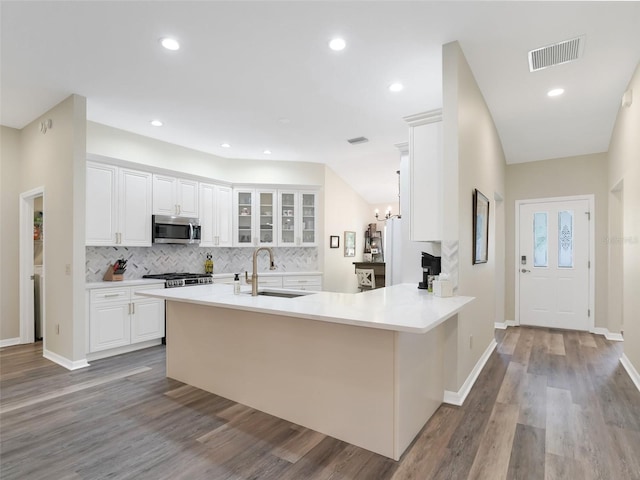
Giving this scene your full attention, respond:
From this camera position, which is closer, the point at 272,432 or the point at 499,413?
the point at 272,432

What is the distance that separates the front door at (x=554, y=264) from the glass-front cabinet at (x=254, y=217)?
4189mm

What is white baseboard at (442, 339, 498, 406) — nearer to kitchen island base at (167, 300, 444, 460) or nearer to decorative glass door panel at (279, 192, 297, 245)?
kitchen island base at (167, 300, 444, 460)

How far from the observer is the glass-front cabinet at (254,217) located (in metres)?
5.98

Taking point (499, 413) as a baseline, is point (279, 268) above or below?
above

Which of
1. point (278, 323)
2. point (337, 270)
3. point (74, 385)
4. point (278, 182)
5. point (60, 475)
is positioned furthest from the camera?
point (337, 270)

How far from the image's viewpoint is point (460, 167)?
2842 millimetres

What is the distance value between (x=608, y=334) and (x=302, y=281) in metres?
4.61

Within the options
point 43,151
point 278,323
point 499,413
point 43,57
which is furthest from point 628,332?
point 43,151

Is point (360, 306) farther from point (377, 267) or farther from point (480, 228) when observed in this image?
point (377, 267)

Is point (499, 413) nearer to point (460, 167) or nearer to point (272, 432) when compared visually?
point (272, 432)

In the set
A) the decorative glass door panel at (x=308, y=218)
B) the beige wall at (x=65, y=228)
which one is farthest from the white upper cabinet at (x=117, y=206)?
the decorative glass door panel at (x=308, y=218)

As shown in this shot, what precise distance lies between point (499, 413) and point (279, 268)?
4391 millimetres

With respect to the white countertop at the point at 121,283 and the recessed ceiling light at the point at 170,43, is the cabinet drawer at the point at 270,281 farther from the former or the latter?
the recessed ceiling light at the point at 170,43

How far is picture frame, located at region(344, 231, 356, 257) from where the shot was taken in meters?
7.19
